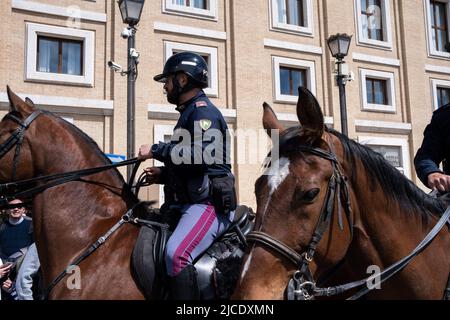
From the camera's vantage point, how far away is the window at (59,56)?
14.4 m

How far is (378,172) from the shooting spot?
2.70m

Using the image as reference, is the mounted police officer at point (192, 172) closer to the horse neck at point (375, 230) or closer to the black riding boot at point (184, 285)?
the black riding boot at point (184, 285)

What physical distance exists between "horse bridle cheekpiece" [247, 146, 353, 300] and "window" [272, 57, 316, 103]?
598 inches

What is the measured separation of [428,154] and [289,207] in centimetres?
159

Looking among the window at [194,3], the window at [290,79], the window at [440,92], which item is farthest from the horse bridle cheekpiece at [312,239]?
the window at [440,92]

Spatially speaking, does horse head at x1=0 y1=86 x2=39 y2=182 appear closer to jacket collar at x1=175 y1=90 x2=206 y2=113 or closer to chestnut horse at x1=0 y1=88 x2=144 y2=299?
chestnut horse at x1=0 y1=88 x2=144 y2=299

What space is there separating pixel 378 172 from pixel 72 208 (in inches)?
94.0

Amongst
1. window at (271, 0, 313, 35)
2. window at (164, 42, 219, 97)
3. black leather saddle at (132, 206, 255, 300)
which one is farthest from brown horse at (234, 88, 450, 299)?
window at (271, 0, 313, 35)

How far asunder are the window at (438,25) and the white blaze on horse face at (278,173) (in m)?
21.5

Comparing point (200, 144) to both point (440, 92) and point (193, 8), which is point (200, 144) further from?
point (440, 92)

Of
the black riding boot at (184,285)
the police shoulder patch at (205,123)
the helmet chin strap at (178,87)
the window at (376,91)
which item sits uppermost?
the window at (376,91)

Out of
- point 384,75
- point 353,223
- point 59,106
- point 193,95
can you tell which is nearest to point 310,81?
point 384,75
